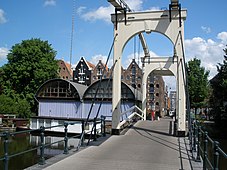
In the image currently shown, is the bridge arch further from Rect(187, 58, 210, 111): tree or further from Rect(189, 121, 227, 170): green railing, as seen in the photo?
Rect(187, 58, 210, 111): tree

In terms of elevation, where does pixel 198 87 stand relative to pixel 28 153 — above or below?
above

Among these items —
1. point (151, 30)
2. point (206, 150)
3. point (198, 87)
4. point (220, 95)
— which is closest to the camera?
point (206, 150)

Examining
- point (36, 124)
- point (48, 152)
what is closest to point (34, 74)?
point (36, 124)

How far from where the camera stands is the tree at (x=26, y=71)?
120 feet

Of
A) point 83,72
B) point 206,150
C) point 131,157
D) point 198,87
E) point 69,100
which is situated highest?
point 83,72

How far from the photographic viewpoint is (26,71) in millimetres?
36625

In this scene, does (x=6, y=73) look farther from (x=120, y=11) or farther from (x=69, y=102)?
(x=120, y=11)

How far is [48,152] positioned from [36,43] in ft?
75.7

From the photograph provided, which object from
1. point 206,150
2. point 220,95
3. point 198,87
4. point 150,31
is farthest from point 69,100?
point 206,150

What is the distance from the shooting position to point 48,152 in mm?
19109

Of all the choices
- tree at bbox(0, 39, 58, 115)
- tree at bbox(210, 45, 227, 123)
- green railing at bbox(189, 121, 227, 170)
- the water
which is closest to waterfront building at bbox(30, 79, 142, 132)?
tree at bbox(0, 39, 58, 115)

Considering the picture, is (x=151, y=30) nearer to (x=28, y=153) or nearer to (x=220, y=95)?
(x=28, y=153)

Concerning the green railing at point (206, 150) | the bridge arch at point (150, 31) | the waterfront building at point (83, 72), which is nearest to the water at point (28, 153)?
the bridge arch at point (150, 31)

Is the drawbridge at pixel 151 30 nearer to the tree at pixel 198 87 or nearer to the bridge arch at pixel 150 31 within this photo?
the bridge arch at pixel 150 31
